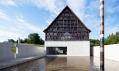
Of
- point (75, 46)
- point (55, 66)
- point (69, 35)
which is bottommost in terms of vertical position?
point (55, 66)

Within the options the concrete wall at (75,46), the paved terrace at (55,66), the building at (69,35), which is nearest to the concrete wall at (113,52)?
the paved terrace at (55,66)

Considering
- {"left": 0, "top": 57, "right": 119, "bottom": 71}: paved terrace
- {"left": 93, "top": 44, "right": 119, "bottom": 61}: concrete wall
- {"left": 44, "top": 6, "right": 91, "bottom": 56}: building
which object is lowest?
{"left": 0, "top": 57, "right": 119, "bottom": 71}: paved terrace

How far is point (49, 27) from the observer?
123 feet

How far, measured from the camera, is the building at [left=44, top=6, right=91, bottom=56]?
118 ft

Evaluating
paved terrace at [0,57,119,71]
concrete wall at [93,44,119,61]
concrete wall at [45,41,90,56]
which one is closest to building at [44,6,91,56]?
concrete wall at [45,41,90,56]

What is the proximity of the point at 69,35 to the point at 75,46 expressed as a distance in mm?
2480

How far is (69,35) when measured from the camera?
3662cm

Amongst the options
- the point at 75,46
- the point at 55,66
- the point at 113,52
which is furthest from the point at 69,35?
the point at 55,66

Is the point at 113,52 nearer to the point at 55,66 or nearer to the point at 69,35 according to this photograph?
the point at 55,66

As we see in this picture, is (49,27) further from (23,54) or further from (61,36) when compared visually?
(23,54)

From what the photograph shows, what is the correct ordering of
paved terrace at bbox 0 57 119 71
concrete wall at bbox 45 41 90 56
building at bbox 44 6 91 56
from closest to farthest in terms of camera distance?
paved terrace at bbox 0 57 119 71 → concrete wall at bbox 45 41 90 56 → building at bbox 44 6 91 56

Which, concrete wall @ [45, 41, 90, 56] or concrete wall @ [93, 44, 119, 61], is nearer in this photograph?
concrete wall @ [93, 44, 119, 61]

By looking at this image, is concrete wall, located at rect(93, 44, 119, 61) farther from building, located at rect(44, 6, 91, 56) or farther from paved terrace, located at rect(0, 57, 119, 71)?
building, located at rect(44, 6, 91, 56)

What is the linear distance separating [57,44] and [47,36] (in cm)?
269
